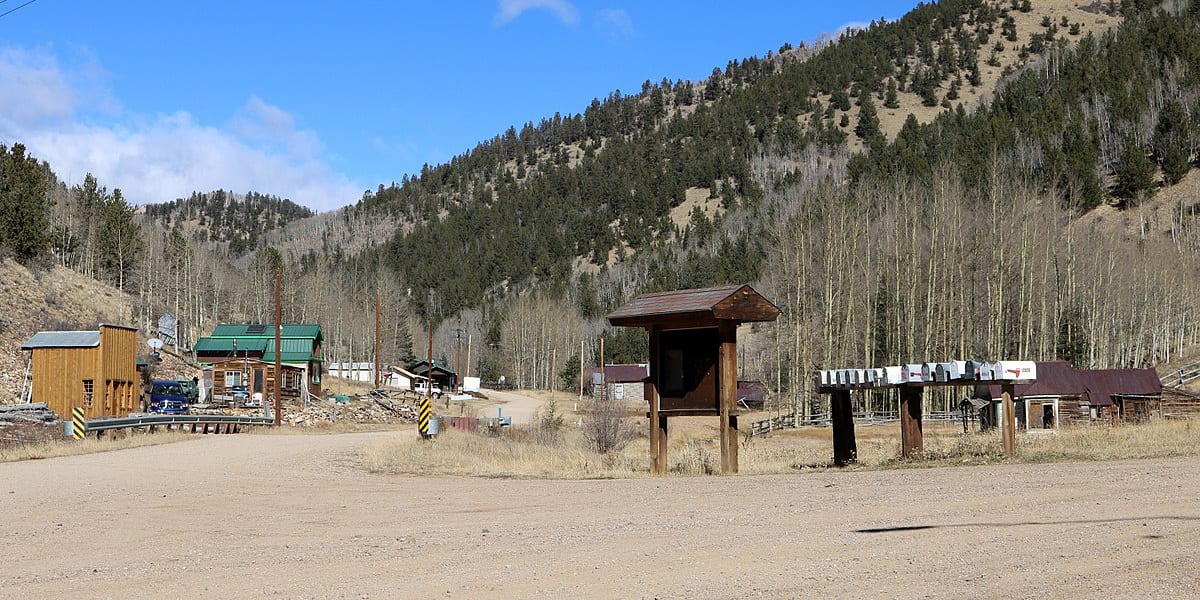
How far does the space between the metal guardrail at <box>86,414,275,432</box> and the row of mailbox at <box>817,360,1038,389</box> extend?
2463 cm

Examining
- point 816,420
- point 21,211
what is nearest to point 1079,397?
point 816,420

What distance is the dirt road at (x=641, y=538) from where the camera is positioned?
317 inches

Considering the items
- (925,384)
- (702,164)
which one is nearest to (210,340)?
(925,384)

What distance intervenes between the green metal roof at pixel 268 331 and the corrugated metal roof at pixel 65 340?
85.5 feet

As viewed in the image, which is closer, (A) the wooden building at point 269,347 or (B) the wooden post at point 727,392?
(B) the wooden post at point 727,392

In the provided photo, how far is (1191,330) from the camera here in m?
80.1

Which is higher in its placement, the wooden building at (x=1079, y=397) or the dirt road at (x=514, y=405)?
the wooden building at (x=1079, y=397)

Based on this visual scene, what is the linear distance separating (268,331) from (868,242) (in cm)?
4334

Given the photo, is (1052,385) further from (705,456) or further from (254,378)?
(254,378)

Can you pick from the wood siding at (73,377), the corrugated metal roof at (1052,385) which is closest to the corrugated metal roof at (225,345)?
the wood siding at (73,377)

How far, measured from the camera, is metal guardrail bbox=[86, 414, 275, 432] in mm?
34244

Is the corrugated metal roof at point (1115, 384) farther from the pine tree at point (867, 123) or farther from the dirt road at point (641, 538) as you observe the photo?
the pine tree at point (867, 123)

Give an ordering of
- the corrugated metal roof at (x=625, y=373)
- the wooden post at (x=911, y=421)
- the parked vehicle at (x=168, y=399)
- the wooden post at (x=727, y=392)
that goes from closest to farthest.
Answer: the wooden post at (x=727, y=392) → the wooden post at (x=911, y=421) → the parked vehicle at (x=168, y=399) → the corrugated metal roof at (x=625, y=373)

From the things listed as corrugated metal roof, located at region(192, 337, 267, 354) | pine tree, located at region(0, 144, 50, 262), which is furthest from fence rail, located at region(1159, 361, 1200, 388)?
pine tree, located at region(0, 144, 50, 262)
